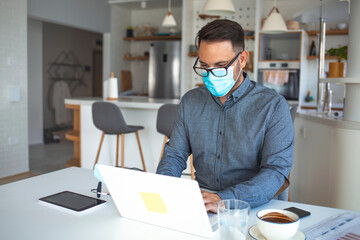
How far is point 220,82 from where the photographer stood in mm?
1457

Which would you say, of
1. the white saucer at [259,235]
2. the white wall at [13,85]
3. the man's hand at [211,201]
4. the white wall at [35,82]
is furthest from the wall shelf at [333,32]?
the white saucer at [259,235]

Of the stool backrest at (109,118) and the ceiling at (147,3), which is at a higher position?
the ceiling at (147,3)

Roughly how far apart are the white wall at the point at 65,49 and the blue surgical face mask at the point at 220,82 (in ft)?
23.3

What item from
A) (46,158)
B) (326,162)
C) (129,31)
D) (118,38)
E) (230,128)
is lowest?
(46,158)

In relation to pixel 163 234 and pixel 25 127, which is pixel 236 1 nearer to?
pixel 25 127

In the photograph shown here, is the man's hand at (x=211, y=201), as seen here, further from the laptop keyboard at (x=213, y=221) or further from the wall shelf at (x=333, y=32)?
the wall shelf at (x=333, y=32)

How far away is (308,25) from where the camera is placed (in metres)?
5.76

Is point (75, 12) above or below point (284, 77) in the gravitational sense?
above

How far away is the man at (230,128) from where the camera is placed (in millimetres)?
1391

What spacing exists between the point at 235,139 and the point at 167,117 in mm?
1922

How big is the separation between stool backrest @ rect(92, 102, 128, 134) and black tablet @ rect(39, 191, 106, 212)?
2.20m

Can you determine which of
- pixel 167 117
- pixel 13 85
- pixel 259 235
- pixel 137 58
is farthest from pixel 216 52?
pixel 137 58

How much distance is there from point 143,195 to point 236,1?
5646mm

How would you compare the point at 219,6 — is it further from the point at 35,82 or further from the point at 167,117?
the point at 35,82
